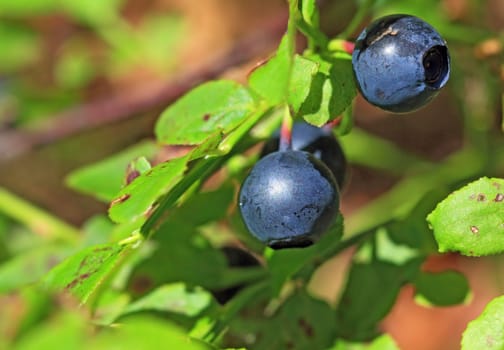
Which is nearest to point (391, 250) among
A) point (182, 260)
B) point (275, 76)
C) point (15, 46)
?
point (182, 260)

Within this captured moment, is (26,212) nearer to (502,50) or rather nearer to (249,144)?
(249,144)

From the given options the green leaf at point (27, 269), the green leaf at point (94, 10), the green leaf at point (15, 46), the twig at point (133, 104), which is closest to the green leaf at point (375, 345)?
the green leaf at point (27, 269)

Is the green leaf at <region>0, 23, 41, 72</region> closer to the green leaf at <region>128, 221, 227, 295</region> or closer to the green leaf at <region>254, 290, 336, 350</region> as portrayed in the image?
the green leaf at <region>128, 221, 227, 295</region>

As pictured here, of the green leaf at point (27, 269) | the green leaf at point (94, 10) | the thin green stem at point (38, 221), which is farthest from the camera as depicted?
the green leaf at point (94, 10)

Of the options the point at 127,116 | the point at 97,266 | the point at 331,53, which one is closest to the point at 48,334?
the point at 97,266

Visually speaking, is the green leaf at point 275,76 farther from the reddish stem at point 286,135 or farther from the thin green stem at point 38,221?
the thin green stem at point 38,221

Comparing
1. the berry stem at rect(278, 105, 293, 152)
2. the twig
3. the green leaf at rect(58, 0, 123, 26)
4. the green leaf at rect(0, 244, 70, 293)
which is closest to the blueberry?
the berry stem at rect(278, 105, 293, 152)
